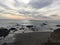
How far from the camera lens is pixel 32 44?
82.6ft

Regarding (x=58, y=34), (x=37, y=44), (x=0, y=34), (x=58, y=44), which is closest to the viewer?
(x=58, y=44)

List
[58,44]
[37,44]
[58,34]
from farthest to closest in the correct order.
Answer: [37,44]
[58,34]
[58,44]

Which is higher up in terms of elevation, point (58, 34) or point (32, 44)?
point (58, 34)

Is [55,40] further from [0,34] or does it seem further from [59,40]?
[0,34]

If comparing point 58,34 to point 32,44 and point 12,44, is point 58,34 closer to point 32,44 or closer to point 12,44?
point 32,44

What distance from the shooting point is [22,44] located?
2558cm

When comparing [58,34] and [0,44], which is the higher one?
[58,34]

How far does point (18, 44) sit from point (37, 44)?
356cm

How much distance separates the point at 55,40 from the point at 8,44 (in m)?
9.12

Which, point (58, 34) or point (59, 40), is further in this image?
point (58, 34)

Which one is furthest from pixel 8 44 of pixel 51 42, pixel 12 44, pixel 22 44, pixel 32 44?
pixel 51 42

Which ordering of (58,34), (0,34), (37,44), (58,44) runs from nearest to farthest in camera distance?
1. (58,44)
2. (58,34)
3. (37,44)
4. (0,34)

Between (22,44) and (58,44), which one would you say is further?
(22,44)

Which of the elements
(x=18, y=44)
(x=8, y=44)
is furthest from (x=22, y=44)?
(x=8, y=44)
